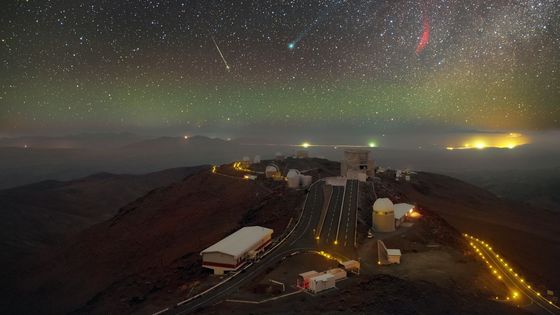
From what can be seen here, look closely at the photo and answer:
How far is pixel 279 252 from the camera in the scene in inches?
1897

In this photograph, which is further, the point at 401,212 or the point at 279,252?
the point at 401,212

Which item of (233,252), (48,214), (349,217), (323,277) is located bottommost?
(48,214)

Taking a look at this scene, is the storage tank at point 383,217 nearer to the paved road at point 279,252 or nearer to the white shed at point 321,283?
the paved road at point 279,252

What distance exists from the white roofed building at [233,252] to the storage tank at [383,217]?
16.2 m

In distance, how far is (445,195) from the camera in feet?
376

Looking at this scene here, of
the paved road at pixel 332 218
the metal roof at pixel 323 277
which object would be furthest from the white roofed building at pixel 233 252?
the metal roof at pixel 323 277

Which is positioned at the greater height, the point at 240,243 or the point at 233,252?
the point at 240,243

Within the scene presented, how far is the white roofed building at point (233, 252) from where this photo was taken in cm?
4453

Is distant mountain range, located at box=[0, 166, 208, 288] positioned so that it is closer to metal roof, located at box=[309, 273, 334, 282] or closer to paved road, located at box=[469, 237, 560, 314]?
metal roof, located at box=[309, 273, 334, 282]

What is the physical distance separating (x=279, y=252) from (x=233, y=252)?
619cm

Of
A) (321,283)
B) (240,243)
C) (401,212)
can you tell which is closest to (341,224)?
(401,212)

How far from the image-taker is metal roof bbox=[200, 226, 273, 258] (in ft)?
149

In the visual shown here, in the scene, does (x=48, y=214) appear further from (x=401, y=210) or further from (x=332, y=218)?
(x=401, y=210)

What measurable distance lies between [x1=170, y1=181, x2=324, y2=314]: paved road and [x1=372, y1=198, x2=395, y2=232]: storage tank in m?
8.54
